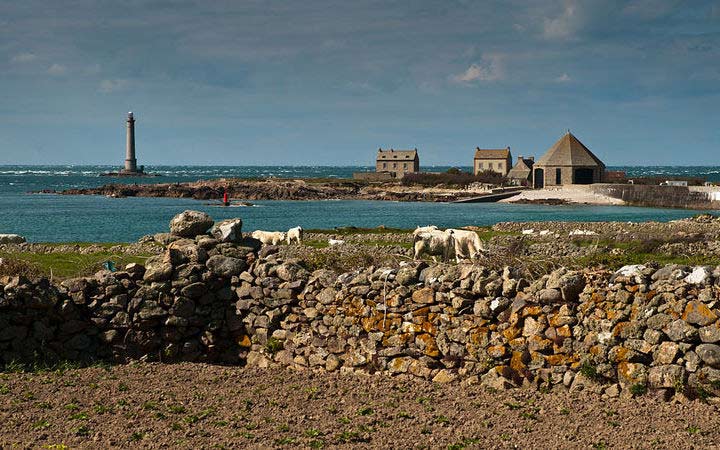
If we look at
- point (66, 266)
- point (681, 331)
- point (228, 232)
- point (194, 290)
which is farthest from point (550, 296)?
point (66, 266)

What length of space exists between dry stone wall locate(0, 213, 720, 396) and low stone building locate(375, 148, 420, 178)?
153 metres

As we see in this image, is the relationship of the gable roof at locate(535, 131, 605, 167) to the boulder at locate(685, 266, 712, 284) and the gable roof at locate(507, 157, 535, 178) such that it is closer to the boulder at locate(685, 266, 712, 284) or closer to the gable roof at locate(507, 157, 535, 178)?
the gable roof at locate(507, 157, 535, 178)

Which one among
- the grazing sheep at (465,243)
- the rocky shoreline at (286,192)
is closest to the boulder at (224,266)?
the grazing sheep at (465,243)

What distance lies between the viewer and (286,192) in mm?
121062

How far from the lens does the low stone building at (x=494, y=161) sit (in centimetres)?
15262

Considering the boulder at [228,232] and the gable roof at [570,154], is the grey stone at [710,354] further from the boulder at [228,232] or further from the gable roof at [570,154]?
the gable roof at [570,154]

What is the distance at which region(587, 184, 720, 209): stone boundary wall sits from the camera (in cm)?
9006

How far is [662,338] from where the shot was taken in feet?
36.3

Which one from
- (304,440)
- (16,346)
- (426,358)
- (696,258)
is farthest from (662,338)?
(696,258)

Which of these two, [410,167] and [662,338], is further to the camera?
[410,167]

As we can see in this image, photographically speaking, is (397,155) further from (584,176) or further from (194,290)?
(194,290)

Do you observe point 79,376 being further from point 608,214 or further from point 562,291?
point 608,214

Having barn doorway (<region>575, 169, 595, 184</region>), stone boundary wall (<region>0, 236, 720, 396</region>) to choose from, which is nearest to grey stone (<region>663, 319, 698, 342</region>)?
stone boundary wall (<region>0, 236, 720, 396</region>)

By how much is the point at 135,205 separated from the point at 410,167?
263 feet
